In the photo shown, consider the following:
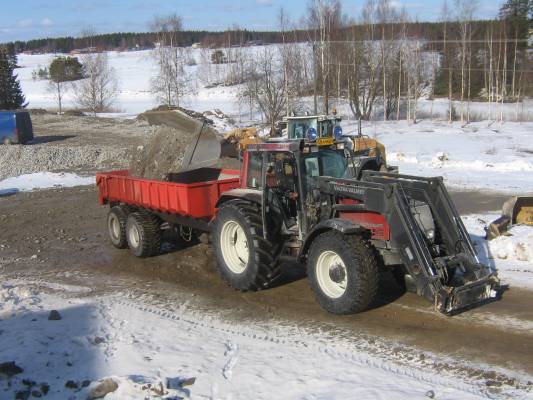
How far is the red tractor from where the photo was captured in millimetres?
6867

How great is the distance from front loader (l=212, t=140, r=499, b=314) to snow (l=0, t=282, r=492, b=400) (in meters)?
0.90

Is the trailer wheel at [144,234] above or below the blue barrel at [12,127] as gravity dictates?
below

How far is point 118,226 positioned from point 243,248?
379cm

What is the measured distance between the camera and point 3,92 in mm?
58750

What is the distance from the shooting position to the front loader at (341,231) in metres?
6.85

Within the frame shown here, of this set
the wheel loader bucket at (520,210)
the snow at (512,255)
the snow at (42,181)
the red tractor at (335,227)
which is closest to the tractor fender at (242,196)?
the red tractor at (335,227)

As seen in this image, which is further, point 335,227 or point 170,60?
point 170,60

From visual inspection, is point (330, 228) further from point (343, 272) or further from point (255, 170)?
point (255, 170)

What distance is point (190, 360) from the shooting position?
6.32 metres

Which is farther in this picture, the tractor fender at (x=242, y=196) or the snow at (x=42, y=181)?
the snow at (x=42, y=181)

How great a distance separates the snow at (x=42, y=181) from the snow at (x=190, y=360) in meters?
12.9

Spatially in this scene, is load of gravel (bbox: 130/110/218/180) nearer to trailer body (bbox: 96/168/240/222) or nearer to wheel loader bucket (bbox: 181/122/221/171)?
wheel loader bucket (bbox: 181/122/221/171)

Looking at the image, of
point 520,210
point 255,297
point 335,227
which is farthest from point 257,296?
point 520,210

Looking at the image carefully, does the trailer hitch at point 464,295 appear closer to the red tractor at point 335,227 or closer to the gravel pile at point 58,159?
the red tractor at point 335,227
